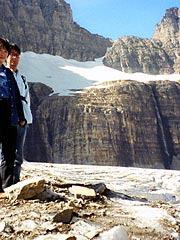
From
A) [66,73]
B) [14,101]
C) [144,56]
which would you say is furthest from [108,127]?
[14,101]

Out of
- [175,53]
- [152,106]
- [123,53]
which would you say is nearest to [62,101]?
[152,106]

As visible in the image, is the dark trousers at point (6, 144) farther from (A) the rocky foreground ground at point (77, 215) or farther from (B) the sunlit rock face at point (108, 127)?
(B) the sunlit rock face at point (108, 127)

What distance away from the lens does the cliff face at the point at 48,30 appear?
88938mm

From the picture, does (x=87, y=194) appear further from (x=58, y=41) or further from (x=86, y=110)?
(x=58, y=41)

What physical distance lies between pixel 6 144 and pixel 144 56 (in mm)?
93854

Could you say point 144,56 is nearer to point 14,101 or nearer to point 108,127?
point 108,127

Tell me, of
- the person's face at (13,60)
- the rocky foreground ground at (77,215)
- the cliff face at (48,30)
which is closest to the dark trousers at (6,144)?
the rocky foreground ground at (77,215)

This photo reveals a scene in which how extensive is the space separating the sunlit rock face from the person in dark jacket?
46.4m

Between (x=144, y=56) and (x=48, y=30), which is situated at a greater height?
(x=48, y=30)

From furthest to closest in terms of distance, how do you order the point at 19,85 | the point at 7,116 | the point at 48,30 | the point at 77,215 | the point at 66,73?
the point at 48,30 < the point at 66,73 < the point at 19,85 < the point at 7,116 < the point at 77,215

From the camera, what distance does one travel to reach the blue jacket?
5328mm

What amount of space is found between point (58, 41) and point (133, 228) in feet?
308

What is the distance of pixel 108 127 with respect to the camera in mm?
57469

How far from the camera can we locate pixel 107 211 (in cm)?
522
